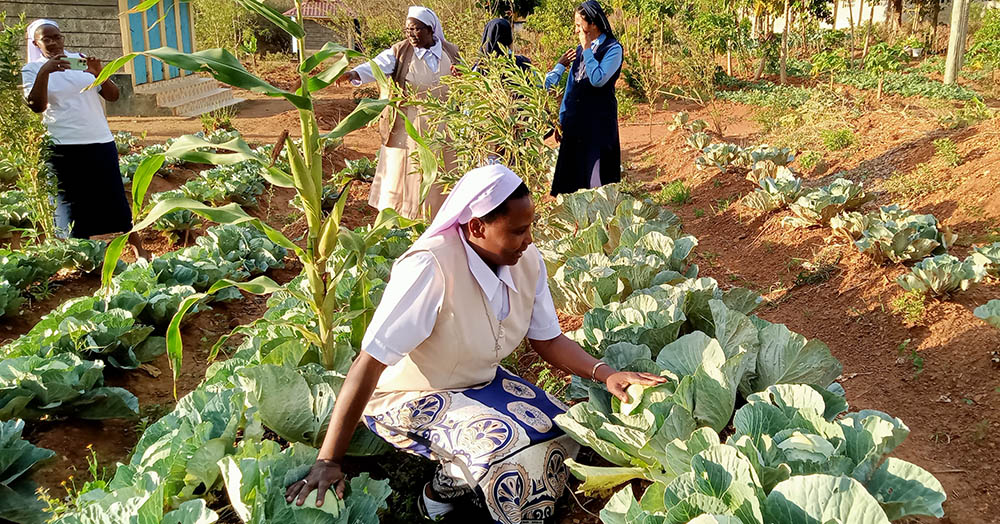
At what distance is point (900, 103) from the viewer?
10.5 m

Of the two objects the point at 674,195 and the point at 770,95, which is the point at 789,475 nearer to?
the point at 674,195

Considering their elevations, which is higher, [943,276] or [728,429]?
[943,276]

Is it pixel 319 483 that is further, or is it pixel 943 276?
pixel 943 276

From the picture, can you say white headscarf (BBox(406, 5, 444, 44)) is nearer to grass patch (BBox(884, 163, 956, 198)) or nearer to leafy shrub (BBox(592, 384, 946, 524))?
leafy shrub (BBox(592, 384, 946, 524))

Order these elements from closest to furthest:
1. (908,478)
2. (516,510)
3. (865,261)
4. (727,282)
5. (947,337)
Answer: (908,478) → (516,510) → (947,337) → (865,261) → (727,282)

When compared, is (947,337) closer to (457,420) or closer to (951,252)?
(951,252)

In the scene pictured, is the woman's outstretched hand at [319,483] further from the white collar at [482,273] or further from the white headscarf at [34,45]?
the white headscarf at [34,45]

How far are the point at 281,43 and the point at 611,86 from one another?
71.3ft

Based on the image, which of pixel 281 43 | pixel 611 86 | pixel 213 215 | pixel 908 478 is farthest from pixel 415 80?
pixel 281 43

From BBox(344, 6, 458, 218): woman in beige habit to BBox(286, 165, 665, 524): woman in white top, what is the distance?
2.50 m

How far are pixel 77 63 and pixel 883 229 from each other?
4.86m

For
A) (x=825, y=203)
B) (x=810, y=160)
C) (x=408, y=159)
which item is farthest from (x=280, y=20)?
(x=810, y=160)

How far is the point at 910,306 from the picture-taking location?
3496 millimetres

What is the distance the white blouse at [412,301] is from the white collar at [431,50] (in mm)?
3093
